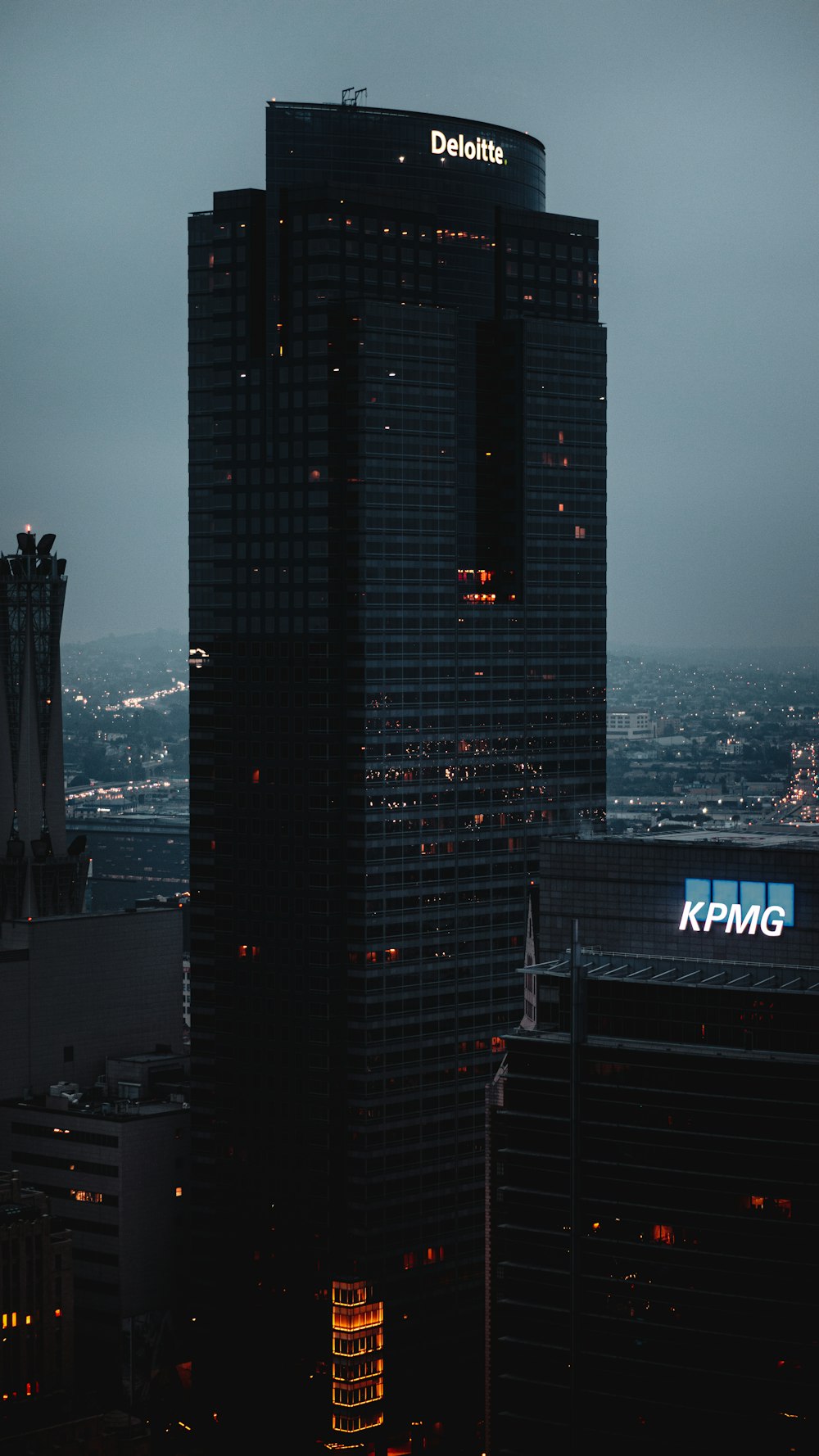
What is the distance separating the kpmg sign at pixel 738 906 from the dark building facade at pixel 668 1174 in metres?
0.13

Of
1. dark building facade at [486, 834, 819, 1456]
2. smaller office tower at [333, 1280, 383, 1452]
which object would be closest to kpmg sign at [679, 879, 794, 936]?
dark building facade at [486, 834, 819, 1456]

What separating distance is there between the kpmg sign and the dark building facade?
0.13 meters

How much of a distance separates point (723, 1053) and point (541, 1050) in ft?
44.1

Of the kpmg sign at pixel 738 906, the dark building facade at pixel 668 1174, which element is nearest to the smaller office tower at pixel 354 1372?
the dark building facade at pixel 668 1174

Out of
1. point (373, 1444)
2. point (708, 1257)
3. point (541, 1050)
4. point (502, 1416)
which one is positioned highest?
point (541, 1050)

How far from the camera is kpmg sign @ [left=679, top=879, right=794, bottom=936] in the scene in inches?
6024

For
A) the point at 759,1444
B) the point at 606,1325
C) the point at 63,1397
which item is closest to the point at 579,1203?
the point at 606,1325

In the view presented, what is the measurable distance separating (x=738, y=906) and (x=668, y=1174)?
19433 millimetres

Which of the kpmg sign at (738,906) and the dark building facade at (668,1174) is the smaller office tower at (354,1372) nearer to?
the dark building facade at (668,1174)

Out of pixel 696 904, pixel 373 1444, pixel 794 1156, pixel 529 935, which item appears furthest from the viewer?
pixel 373 1444

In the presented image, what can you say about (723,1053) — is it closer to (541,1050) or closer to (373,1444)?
(541,1050)

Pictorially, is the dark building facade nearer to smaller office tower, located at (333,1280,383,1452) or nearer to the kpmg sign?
the kpmg sign

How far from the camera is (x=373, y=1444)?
194250 mm

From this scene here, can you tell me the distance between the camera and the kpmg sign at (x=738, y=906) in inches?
6024
